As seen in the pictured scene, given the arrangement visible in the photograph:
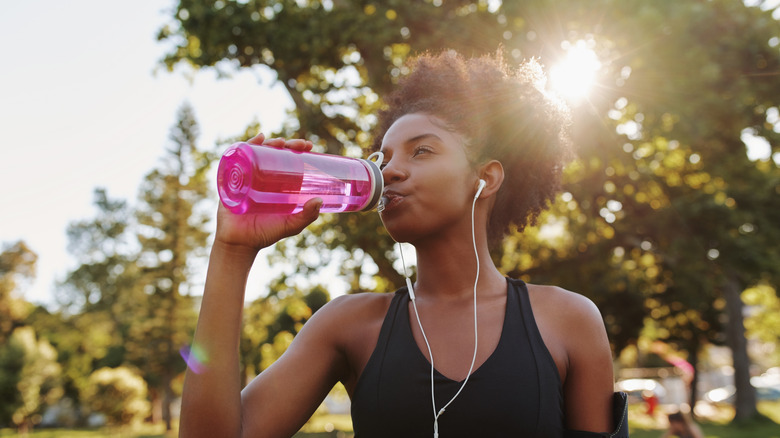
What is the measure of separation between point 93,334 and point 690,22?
5016 centimetres

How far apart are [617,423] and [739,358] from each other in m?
20.5

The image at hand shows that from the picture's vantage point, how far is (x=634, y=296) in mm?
23000

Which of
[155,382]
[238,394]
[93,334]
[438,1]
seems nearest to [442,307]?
[238,394]

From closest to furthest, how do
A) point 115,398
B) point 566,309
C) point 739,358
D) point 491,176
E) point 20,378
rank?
point 566,309 → point 491,176 → point 739,358 → point 115,398 → point 20,378

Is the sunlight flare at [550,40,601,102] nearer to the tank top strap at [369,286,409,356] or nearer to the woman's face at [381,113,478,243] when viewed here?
the woman's face at [381,113,478,243]

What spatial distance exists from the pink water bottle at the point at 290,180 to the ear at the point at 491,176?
391 mm

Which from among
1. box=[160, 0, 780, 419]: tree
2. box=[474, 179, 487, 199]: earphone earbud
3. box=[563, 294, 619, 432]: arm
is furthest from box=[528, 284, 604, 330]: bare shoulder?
box=[160, 0, 780, 419]: tree

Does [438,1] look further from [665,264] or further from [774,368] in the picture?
[774,368]

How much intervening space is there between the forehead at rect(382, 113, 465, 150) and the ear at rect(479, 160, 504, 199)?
0.13 meters

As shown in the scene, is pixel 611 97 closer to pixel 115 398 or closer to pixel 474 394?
pixel 474 394

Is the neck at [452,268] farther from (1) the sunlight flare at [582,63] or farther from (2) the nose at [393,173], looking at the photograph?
(1) the sunlight flare at [582,63]

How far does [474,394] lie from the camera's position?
1.72m

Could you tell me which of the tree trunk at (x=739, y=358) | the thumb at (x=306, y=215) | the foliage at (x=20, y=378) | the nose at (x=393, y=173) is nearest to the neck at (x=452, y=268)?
the nose at (x=393, y=173)

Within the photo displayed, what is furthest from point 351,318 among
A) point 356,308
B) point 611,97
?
point 611,97
